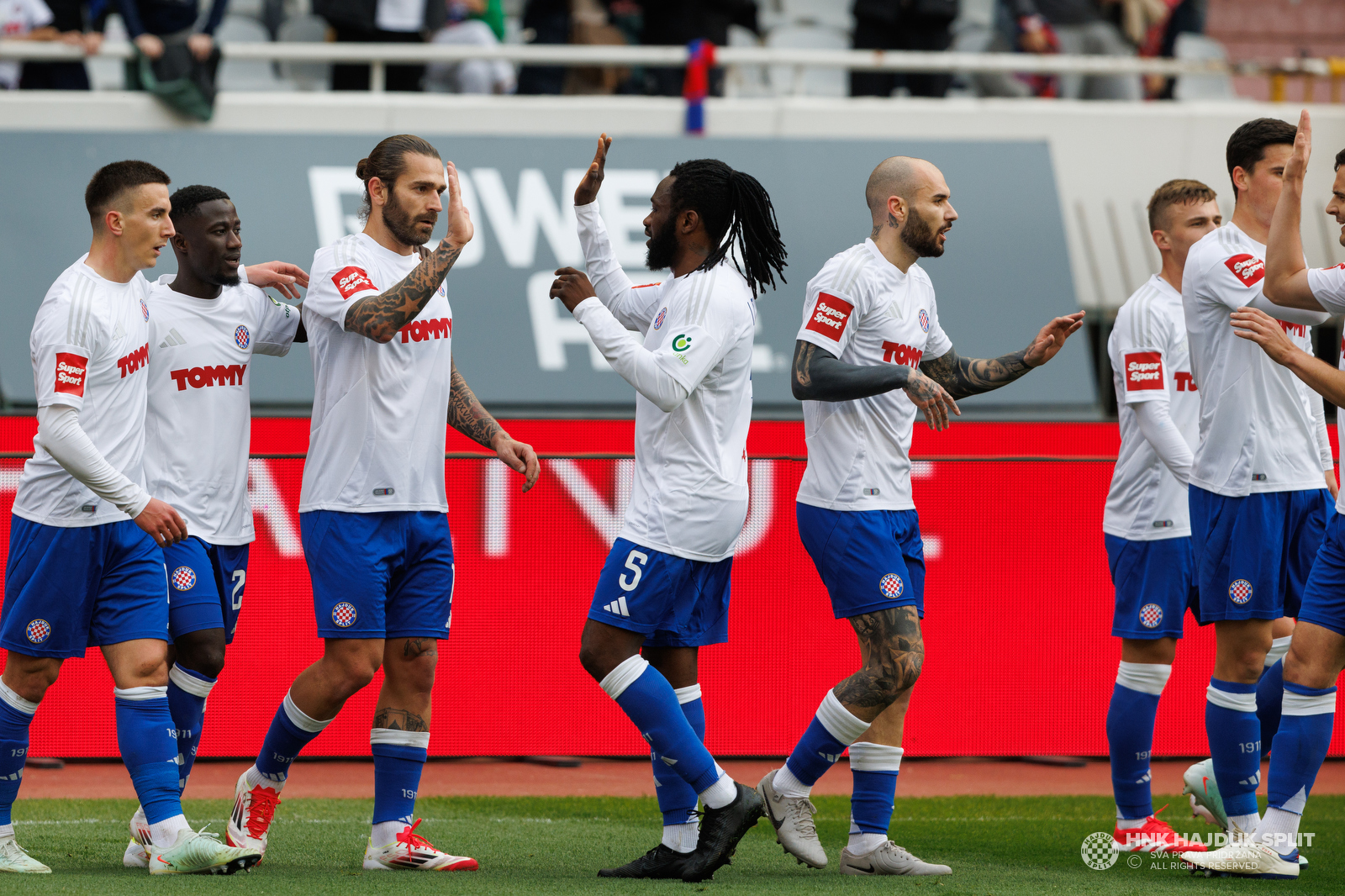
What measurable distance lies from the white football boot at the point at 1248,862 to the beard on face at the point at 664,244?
256cm

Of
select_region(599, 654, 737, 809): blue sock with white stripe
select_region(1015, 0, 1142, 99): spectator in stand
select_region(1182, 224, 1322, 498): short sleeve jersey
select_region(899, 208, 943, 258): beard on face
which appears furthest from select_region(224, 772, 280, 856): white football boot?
select_region(1015, 0, 1142, 99): spectator in stand

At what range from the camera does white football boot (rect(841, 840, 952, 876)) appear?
4.85 m

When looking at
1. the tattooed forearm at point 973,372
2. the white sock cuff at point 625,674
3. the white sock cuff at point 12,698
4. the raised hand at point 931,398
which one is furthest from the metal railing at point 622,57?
the white sock cuff at point 625,674

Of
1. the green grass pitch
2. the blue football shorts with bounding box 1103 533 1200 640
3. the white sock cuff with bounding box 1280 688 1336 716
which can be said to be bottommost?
the green grass pitch

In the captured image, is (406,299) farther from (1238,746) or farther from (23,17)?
(23,17)

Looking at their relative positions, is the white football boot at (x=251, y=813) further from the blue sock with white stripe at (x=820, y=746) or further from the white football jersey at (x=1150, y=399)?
the white football jersey at (x=1150, y=399)

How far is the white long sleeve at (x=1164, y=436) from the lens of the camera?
17.3 feet

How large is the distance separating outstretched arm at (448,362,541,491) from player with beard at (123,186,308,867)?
695mm

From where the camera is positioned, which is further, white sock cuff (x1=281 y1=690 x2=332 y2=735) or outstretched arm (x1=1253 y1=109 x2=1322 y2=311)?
white sock cuff (x1=281 y1=690 x2=332 y2=735)

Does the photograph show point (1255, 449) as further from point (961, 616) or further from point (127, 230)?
point (127, 230)

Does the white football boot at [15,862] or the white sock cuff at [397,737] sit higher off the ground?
Answer: the white sock cuff at [397,737]

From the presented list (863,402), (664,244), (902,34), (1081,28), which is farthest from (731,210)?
(1081,28)

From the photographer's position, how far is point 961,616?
7547 mm

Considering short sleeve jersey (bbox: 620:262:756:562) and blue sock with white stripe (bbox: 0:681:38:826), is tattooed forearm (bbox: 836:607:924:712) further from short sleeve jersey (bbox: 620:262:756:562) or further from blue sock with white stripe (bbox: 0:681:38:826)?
blue sock with white stripe (bbox: 0:681:38:826)
